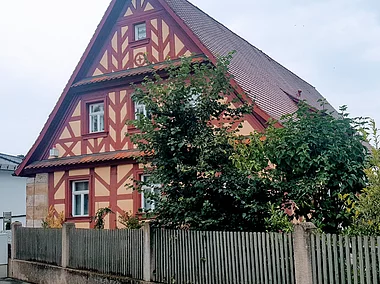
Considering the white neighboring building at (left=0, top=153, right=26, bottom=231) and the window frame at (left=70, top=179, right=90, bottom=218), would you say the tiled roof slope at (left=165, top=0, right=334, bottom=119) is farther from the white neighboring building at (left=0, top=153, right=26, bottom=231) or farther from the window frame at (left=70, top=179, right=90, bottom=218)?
the white neighboring building at (left=0, top=153, right=26, bottom=231)

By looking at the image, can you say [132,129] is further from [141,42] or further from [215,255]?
[215,255]

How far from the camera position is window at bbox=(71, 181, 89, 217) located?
16203 millimetres

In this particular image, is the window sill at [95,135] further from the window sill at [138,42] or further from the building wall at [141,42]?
the window sill at [138,42]

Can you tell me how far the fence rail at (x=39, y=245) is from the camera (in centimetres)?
1232

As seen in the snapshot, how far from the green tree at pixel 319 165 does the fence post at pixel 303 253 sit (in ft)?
2.65

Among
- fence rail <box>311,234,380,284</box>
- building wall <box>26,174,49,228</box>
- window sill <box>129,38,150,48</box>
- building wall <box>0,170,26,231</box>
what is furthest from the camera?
building wall <box>0,170,26,231</box>

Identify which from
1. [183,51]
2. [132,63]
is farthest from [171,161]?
[132,63]

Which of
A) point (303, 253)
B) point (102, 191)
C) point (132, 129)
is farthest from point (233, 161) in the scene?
point (102, 191)

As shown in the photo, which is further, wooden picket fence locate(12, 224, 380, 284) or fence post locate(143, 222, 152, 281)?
fence post locate(143, 222, 152, 281)

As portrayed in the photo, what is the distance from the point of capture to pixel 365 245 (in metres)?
5.82

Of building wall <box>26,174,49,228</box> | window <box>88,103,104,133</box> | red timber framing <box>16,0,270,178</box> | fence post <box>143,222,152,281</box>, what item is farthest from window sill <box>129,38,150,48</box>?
fence post <box>143,222,152,281</box>

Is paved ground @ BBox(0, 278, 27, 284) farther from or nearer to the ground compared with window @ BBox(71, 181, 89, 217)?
nearer to the ground

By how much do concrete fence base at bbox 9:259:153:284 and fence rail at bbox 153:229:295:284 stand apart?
863 mm

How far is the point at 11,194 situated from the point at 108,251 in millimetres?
19696
